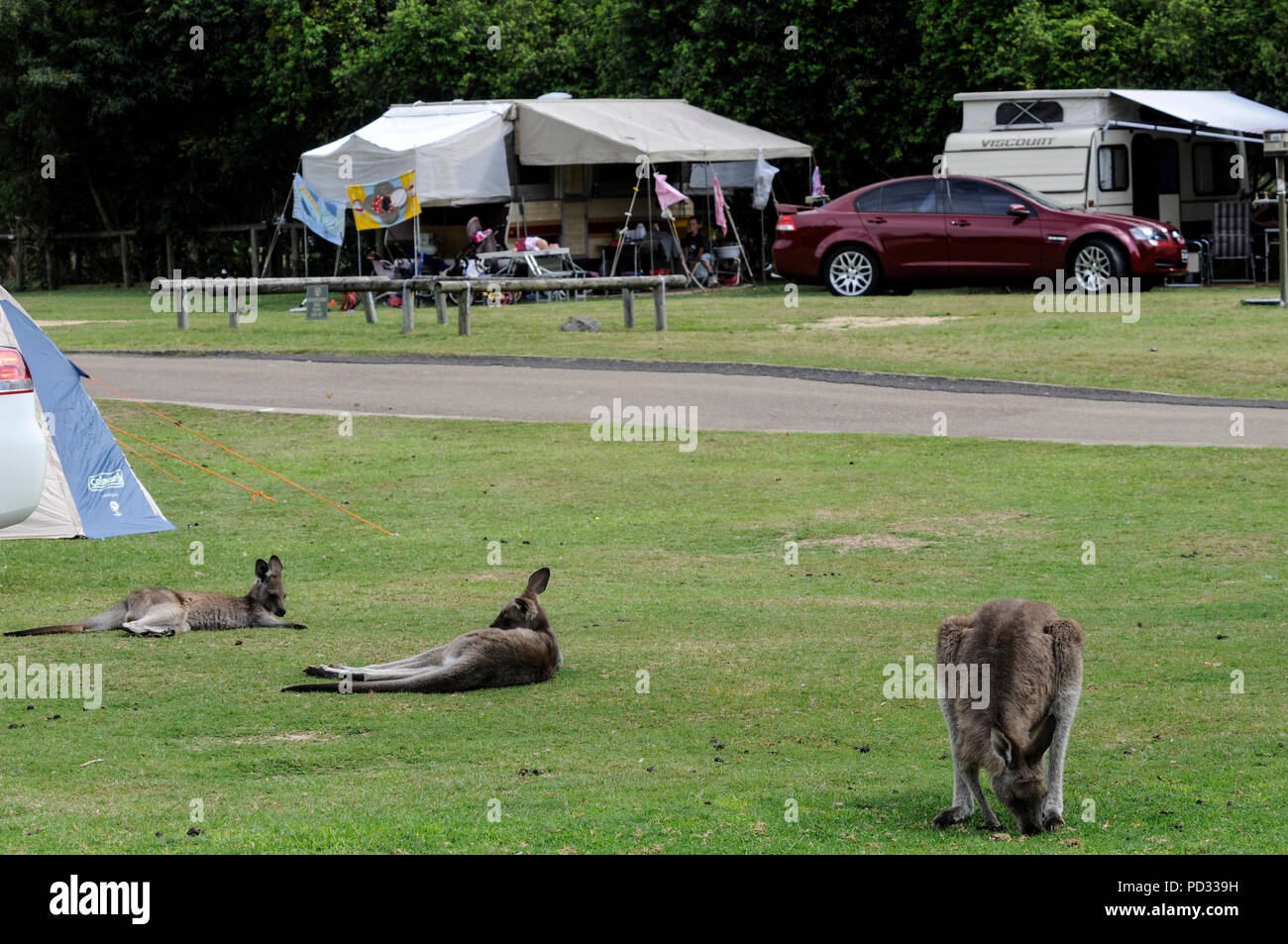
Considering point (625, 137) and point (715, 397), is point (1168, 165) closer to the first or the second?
point (625, 137)

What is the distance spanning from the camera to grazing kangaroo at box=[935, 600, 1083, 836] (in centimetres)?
590

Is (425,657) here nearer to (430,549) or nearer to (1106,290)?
(430,549)

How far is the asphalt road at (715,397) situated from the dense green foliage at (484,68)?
50.9 feet

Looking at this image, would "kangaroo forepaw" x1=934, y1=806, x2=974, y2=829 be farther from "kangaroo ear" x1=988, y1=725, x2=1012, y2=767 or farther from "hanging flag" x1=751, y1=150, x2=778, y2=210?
"hanging flag" x1=751, y1=150, x2=778, y2=210

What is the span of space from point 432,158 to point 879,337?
11.8 metres

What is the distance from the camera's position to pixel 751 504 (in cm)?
1465

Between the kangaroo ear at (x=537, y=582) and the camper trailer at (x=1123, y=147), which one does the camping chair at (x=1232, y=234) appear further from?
the kangaroo ear at (x=537, y=582)

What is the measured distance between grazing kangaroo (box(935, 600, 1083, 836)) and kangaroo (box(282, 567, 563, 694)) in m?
2.84

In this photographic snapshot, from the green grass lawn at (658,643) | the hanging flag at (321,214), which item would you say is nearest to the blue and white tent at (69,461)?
the green grass lawn at (658,643)

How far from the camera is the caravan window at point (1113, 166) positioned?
30.4 m

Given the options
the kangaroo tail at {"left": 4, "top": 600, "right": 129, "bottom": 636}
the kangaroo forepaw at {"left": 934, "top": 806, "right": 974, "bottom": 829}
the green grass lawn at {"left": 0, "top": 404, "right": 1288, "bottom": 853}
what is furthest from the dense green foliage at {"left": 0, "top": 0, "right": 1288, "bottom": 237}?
the kangaroo forepaw at {"left": 934, "top": 806, "right": 974, "bottom": 829}

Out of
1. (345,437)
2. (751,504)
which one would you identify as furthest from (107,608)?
(345,437)

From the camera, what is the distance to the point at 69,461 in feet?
43.4

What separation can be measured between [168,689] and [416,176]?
81.0 feet
